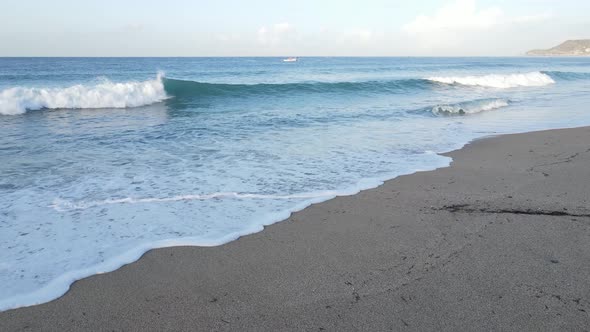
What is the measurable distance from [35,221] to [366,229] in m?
3.60

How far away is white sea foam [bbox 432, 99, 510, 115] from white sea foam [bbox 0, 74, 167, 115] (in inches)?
470

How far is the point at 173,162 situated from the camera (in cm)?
757

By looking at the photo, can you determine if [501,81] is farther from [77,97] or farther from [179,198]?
[179,198]

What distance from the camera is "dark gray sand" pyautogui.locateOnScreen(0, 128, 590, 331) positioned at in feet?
9.16

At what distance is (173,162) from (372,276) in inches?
201

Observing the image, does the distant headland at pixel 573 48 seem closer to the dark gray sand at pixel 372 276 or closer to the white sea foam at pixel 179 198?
the dark gray sand at pixel 372 276

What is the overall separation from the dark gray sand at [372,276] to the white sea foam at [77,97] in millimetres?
14120

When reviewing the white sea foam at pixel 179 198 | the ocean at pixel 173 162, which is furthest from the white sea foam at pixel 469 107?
the white sea foam at pixel 179 198

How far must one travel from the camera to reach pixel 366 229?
4391mm

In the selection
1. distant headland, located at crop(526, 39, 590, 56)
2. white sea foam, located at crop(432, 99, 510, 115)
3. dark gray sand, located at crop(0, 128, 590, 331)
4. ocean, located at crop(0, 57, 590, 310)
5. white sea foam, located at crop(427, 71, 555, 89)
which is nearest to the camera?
dark gray sand, located at crop(0, 128, 590, 331)

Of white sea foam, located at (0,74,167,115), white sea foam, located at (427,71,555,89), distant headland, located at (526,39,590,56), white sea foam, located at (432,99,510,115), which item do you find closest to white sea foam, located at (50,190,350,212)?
white sea foam, located at (432,99,510,115)

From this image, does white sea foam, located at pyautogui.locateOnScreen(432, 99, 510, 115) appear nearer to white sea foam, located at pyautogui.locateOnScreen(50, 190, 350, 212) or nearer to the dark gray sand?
the dark gray sand

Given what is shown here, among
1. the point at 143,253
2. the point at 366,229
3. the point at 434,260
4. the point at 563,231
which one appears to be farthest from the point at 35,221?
the point at 563,231

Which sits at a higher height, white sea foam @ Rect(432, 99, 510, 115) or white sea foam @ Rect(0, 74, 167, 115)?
white sea foam @ Rect(0, 74, 167, 115)
